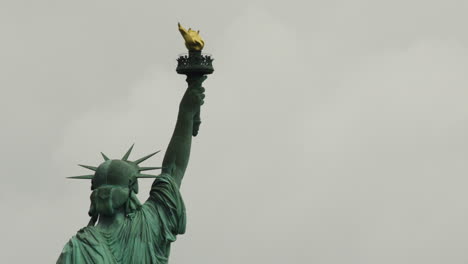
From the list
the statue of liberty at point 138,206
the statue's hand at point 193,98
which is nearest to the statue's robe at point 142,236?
the statue of liberty at point 138,206

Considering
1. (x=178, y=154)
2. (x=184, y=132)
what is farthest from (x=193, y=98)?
(x=178, y=154)

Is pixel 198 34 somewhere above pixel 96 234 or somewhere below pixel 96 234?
above

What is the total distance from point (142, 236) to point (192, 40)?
9.54ft

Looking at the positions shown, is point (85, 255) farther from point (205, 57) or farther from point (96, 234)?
point (205, 57)

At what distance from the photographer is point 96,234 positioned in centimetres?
4659

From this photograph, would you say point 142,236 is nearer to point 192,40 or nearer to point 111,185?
point 111,185

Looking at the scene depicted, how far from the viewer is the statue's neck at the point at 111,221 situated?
4681 cm

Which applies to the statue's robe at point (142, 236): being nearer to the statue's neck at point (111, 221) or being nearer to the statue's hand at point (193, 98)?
the statue's neck at point (111, 221)

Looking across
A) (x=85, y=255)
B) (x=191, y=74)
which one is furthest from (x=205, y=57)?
(x=85, y=255)

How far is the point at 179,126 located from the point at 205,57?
1028 millimetres

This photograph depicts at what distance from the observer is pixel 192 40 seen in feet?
Result: 157

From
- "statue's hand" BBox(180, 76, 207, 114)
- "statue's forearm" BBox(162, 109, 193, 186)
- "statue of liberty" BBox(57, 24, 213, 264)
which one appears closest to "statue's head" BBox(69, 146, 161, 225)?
"statue of liberty" BBox(57, 24, 213, 264)

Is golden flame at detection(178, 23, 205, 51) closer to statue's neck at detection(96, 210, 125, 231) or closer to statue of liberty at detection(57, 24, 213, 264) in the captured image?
statue of liberty at detection(57, 24, 213, 264)

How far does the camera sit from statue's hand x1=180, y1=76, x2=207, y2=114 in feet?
157
